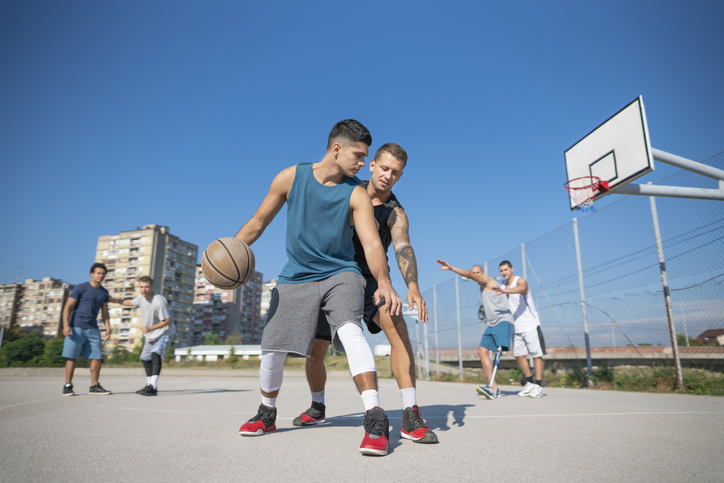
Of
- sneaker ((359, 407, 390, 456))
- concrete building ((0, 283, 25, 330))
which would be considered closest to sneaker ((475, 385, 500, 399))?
sneaker ((359, 407, 390, 456))

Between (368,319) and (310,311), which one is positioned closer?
(310,311)

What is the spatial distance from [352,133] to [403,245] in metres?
0.93

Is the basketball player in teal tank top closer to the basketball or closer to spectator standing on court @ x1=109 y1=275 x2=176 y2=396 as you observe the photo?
the basketball

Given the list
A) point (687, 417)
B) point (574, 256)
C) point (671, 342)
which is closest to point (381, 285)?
point (687, 417)

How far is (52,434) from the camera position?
9.13 ft

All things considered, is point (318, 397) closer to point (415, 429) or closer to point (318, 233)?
point (415, 429)

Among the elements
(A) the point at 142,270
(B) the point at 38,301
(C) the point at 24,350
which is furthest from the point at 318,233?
(B) the point at 38,301

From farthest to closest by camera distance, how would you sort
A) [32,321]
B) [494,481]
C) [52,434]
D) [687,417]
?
[32,321] < [687,417] < [52,434] < [494,481]

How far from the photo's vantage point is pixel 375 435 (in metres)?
2.25

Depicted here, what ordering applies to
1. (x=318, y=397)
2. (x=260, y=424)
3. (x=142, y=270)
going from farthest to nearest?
1. (x=142, y=270)
2. (x=318, y=397)
3. (x=260, y=424)

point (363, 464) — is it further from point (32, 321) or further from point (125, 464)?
point (32, 321)

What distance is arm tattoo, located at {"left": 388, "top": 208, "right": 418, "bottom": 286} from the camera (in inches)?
125

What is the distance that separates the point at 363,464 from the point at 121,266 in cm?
9222

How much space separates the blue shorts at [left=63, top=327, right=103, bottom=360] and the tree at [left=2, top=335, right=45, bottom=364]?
30.5m
